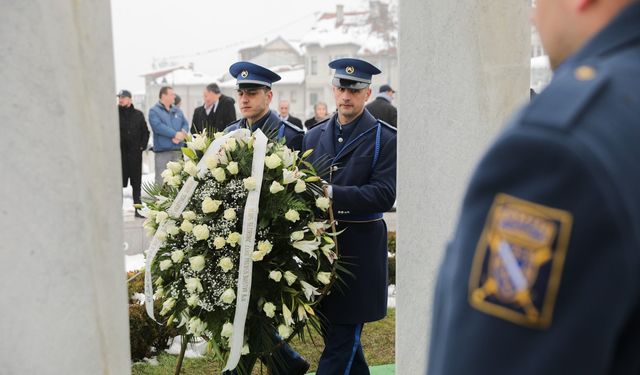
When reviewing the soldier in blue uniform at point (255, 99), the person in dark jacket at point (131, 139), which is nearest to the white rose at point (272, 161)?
the soldier in blue uniform at point (255, 99)

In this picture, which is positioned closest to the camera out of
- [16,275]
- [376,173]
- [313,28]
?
[16,275]

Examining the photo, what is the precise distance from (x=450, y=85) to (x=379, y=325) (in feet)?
13.3

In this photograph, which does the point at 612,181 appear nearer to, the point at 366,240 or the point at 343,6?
the point at 366,240

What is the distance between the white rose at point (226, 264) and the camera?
390cm

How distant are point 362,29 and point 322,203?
156 feet

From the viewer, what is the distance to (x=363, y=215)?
466 cm

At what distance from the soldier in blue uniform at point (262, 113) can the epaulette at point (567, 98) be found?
395cm

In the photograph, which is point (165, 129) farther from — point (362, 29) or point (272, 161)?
point (362, 29)

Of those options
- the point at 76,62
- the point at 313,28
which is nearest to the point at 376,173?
the point at 76,62

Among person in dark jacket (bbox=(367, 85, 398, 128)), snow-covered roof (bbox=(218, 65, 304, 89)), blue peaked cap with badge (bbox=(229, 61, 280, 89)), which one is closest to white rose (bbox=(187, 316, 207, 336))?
blue peaked cap with badge (bbox=(229, 61, 280, 89))

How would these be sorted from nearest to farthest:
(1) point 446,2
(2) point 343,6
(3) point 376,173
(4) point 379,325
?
(1) point 446,2
(3) point 376,173
(4) point 379,325
(2) point 343,6

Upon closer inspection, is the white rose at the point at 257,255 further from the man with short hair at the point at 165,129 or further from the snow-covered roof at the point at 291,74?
the snow-covered roof at the point at 291,74

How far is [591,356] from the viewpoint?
94 cm

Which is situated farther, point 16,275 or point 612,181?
point 16,275
